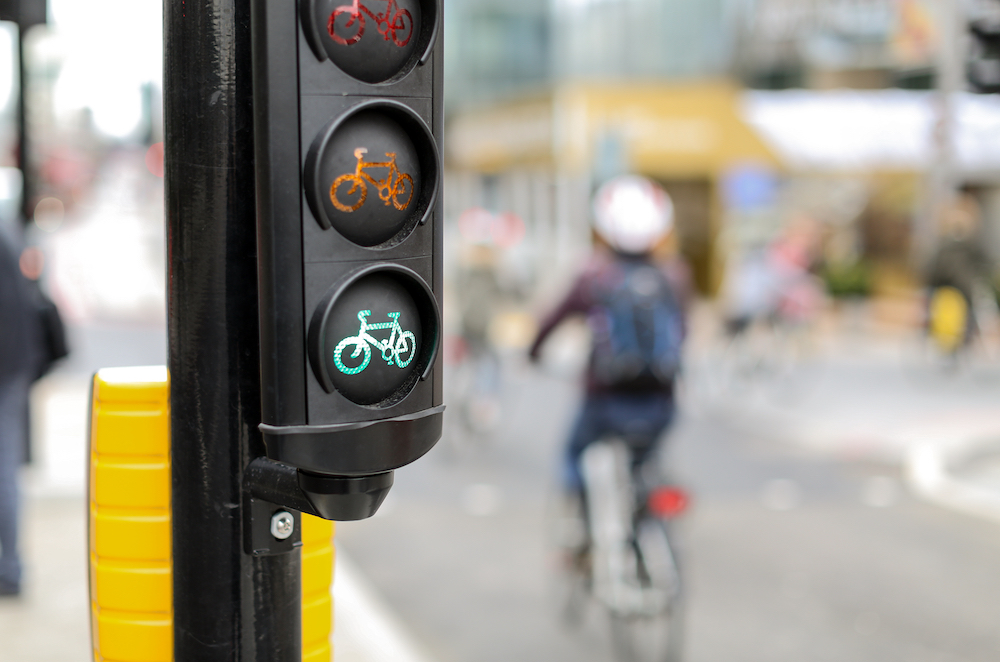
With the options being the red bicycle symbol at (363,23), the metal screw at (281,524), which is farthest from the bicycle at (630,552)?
the red bicycle symbol at (363,23)

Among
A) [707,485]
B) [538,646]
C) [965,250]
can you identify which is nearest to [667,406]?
[538,646]

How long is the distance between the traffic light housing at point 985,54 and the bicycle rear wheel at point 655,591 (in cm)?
455

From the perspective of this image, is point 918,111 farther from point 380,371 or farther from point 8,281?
point 380,371

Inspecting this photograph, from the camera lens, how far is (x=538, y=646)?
5152 mm

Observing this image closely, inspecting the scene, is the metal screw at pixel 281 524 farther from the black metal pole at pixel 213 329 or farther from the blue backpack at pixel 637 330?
the blue backpack at pixel 637 330

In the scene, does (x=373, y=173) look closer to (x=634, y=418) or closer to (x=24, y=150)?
(x=634, y=418)

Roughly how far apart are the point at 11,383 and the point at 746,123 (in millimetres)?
Result: 20969

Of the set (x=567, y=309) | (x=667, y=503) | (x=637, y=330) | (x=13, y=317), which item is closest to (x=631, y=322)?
(x=637, y=330)

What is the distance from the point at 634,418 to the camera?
15.6 feet

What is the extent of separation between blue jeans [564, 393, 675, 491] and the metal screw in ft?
9.36

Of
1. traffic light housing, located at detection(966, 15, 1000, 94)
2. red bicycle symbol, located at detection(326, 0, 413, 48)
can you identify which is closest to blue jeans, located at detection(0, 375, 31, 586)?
red bicycle symbol, located at detection(326, 0, 413, 48)

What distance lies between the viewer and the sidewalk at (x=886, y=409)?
29.8 feet

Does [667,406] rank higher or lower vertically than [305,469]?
lower

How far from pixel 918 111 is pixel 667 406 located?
2232 centimetres
